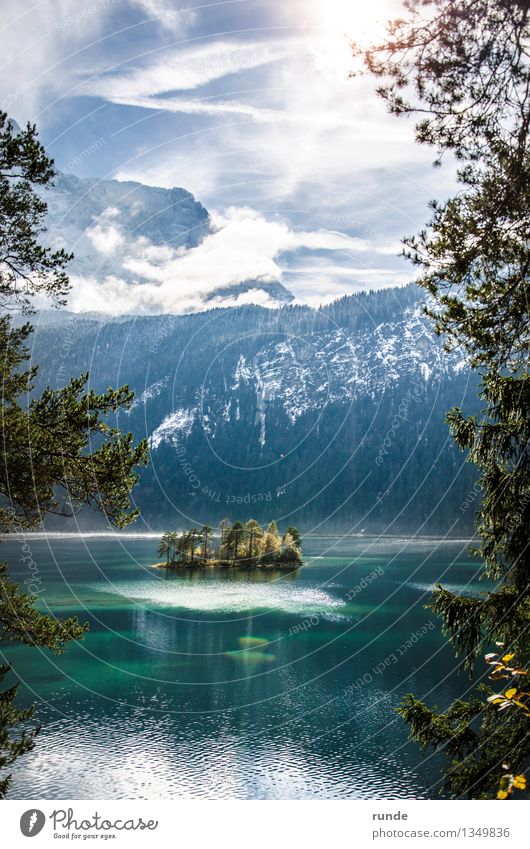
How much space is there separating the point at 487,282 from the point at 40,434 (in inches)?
179

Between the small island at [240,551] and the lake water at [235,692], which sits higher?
the small island at [240,551]

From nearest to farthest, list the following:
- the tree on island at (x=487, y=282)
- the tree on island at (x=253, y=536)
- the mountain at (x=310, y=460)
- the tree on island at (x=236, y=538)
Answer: the tree on island at (x=487, y=282) → the tree on island at (x=236, y=538) → the tree on island at (x=253, y=536) → the mountain at (x=310, y=460)

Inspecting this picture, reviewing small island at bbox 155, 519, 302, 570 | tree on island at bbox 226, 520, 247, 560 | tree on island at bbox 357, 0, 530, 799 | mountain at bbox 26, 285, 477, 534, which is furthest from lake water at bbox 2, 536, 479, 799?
mountain at bbox 26, 285, 477, 534

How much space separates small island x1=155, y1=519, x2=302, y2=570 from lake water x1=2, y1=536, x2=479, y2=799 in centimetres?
1283

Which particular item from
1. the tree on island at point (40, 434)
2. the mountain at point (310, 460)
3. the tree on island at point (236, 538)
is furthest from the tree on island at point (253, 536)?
the tree on island at point (40, 434)

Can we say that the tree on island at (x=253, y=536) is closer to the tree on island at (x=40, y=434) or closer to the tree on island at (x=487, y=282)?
the tree on island at (x=40, y=434)

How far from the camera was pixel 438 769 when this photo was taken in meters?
16.0

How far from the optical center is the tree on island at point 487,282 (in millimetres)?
4758

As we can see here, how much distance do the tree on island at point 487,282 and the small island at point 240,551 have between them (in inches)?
2100

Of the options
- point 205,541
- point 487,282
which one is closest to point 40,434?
point 487,282

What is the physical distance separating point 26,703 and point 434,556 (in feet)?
186

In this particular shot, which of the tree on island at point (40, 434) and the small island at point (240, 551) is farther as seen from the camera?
the small island at point (240, 551)

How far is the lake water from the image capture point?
15.8 m

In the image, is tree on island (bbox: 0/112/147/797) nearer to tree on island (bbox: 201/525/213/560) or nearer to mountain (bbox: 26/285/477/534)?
tree on island (bbox: 201/525/213/560)
